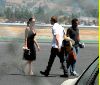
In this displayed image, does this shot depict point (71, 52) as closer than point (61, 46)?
No

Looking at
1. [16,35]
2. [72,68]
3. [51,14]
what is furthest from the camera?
[72,68]

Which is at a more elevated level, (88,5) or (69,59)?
(88,5)

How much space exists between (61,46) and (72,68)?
298cm

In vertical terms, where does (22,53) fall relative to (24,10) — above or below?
below

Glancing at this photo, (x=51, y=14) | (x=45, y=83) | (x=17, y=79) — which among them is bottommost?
(x=17, y=79)

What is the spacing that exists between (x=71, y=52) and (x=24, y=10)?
731cm

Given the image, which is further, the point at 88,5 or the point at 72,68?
the point at 72,68

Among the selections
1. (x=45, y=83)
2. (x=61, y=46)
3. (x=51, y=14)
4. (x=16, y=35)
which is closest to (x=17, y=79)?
(x=61, y=46)

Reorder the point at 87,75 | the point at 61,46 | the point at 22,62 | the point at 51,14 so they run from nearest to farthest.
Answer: the point at 51,14 < the point at 87,75 < the point at 22,62 < the point at 61,46

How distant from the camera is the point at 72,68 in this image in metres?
12.2

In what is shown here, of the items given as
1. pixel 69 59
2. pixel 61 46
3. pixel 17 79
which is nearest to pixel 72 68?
pixel 69 59

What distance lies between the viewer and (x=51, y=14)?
180 inches

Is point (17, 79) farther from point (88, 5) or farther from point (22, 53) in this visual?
point (88, 5)

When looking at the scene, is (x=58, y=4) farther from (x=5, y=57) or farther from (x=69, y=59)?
(x=69, y=59)
